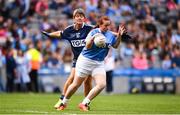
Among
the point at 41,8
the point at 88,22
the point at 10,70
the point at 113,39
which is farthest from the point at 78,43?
the point at 41,8

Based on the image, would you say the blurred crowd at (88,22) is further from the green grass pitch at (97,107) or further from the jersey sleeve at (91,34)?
the jersey sleeve at (91,34)

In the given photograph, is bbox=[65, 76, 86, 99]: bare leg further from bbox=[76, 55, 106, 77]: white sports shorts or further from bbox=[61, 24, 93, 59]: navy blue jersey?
bbox=[61, 24, 93, 59]: navy blue jersey

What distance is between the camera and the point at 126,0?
3819cm

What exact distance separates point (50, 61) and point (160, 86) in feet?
16.4

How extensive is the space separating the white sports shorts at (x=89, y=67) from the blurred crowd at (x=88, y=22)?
13.6 metres

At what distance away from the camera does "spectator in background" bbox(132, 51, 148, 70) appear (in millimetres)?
32719

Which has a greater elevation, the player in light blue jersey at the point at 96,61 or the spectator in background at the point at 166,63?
the player in light blue jersey at the point at 96,61

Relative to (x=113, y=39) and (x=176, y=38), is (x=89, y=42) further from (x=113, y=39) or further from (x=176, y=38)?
(x=176, y=38)

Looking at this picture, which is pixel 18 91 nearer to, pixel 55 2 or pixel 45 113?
pixel 55 2

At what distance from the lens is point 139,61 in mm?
32875

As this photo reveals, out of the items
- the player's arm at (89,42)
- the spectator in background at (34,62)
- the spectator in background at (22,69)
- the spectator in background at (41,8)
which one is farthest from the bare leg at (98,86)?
the spectator in background at (41,8)

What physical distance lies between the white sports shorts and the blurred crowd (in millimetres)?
13608

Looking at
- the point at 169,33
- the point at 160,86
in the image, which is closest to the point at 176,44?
the point at 169,33

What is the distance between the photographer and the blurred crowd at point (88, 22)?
1246 inches
